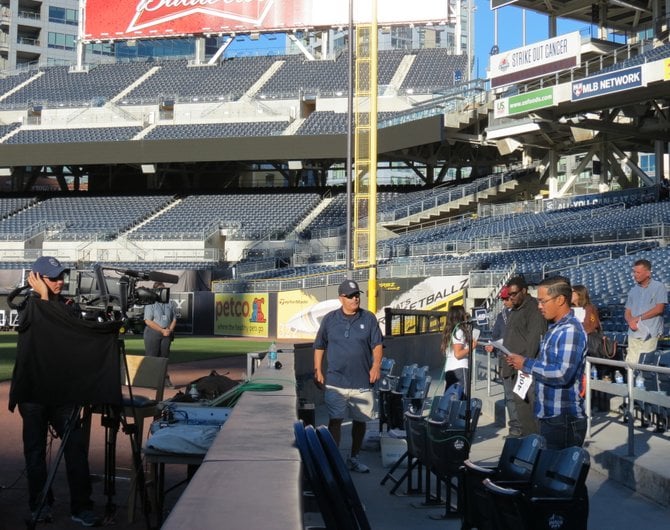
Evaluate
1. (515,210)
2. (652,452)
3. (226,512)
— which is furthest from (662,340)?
(515,210)

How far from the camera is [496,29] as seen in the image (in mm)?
41156

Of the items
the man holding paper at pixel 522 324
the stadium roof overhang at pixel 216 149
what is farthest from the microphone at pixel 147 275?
the stadium roof overhang at pixel 216 149

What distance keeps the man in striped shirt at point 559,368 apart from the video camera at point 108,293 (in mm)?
2409

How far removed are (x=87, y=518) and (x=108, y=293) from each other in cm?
143

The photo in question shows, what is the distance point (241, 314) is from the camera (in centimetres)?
3556

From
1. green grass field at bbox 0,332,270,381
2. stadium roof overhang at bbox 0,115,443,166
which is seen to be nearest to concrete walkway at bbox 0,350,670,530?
green grass field at bbox 0,332,270,381

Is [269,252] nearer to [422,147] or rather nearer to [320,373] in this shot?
[422,147]

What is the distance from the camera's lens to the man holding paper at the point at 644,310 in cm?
1055

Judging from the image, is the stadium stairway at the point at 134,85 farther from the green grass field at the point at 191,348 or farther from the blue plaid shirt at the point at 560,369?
the blue plaid shirt at the point at 560,369

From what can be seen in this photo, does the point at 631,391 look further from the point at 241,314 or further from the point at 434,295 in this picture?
the point at 241,314

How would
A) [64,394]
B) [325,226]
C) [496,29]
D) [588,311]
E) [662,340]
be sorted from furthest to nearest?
[325,226]
[496,29]
[662,340]
[588,311]
[64,394]

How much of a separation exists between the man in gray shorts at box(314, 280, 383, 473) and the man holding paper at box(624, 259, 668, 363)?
11.5 feet

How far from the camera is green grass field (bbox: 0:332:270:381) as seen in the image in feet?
70.5

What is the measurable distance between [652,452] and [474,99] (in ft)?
118
